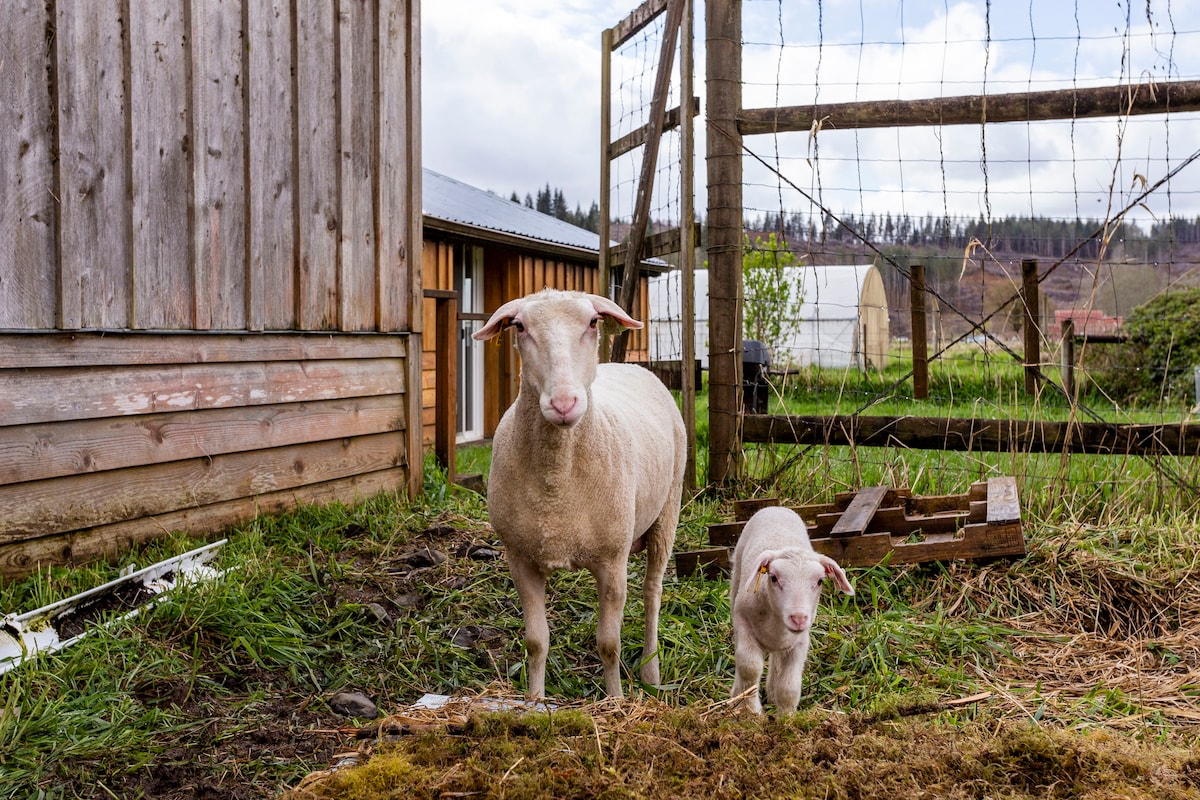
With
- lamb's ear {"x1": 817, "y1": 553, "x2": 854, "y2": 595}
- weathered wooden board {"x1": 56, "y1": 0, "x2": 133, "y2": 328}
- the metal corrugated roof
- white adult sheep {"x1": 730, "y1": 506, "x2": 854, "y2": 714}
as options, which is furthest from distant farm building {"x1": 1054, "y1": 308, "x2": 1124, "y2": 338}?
the metal corrugated roof

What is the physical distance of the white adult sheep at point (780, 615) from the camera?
3121 millimetres

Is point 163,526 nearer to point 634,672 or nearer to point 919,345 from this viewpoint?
point 634,672

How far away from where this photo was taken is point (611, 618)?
362cm

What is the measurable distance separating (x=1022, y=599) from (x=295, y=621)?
12.7 ft

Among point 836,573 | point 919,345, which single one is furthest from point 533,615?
point 919,345

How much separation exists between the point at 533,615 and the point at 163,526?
2697 millimetres

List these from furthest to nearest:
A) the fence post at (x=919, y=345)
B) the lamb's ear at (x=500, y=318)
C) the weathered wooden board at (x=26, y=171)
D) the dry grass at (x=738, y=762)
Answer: the fence post at (x=919, y=345), the weathered wooden board at (x=26, y=171), the lamb's ear at (x=500, y=318), the dry grass at (x=738, y=762)

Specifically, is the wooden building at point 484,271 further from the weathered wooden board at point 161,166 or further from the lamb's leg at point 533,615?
the lamb's leg at point 533,615

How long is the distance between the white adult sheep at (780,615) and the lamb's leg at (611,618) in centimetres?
50

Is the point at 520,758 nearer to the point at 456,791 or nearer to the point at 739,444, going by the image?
the point at 456,791

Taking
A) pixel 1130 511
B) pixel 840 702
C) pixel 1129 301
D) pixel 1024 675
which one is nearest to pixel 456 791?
pixel 840 702

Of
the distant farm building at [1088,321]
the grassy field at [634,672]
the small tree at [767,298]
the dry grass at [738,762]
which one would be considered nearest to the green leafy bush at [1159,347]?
the distant farm building at [1088,321]

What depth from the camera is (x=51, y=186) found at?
4.30m

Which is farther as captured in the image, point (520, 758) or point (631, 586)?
point (631, 586)
